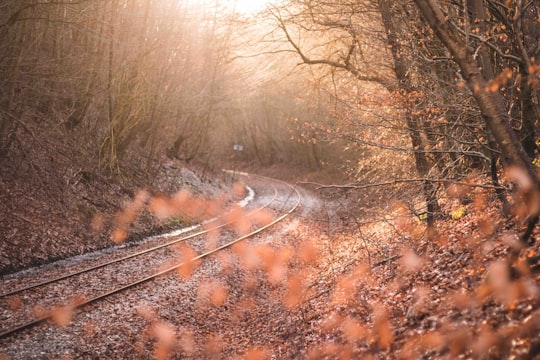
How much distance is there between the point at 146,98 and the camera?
58.5ft

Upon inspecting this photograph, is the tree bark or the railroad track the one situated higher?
the tree bark

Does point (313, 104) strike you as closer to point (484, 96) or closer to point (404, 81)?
point (404, 81)

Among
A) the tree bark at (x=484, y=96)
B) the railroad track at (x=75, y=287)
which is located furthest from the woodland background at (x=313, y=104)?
the railroad track at (x=75, y=287)

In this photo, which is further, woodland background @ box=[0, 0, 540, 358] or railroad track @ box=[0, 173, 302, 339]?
railroad track @ box=[0, 173, 302, 339]

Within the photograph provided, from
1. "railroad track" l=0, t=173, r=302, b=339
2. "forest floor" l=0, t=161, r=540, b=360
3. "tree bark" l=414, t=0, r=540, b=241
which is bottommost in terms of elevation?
"railroad track" l=0, t=173, r=302, b=339

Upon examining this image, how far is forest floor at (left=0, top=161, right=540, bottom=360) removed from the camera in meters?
4.98

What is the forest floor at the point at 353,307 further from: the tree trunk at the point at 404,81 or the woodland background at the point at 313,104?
the tree trunk at the point at 404,81

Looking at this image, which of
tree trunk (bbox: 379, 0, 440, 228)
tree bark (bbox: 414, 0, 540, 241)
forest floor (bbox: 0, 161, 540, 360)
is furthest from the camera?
tree trunk (bbox: 379, 0, 440, 228)

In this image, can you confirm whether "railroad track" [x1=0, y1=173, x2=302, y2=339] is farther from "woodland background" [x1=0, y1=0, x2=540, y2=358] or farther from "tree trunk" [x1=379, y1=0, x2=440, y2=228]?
"tree trunk" [x1=379, y1=0, x2=440, y2=228]

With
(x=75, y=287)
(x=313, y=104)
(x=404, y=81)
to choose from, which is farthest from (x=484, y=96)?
(x=75, y=287)

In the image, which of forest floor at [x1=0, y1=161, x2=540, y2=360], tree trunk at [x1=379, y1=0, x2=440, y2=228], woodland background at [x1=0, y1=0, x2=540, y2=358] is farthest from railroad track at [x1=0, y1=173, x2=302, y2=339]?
tree trunk at [x1=379, y1=0, x2=440, y2=228]

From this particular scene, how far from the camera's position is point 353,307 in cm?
750

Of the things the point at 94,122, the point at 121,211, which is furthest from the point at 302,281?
the point at 94,122

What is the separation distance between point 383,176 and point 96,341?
8.82 m
